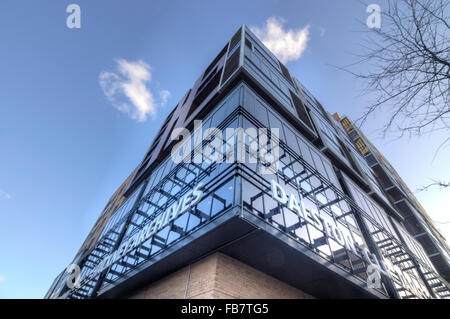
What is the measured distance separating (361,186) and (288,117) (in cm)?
926

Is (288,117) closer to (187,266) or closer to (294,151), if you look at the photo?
(294,151)

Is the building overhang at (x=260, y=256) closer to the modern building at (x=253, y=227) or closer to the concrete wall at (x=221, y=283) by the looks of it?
the modern building at (x=253, y=227)

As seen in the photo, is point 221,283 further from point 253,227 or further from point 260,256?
point 253,227

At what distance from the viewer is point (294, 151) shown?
1180 centimetres

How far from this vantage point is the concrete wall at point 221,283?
20.4 feet

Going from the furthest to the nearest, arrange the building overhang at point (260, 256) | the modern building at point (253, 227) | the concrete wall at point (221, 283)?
the modern building at point (253, 227), the building overhang at point (260, 256), the concrete wall at point (221, 283)

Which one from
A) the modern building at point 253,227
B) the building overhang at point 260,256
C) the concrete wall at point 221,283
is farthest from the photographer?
the modern building at point 253,227

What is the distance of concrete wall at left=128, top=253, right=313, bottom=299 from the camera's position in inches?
244

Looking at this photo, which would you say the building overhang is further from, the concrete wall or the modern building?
the concrete wall

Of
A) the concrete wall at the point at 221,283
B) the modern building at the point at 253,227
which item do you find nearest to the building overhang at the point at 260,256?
the modern building at the point at 253,227

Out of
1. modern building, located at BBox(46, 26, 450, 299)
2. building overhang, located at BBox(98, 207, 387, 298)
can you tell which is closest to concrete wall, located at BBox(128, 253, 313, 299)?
modern building, located at BBox(46, 26, 450, 299)

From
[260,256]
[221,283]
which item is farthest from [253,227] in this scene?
[221,283]

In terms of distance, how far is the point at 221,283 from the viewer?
246 inches
